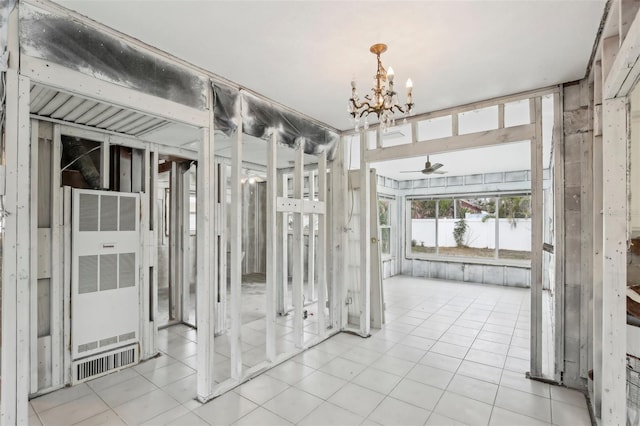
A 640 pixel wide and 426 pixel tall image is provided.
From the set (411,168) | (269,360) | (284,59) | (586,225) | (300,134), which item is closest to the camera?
(284,59)

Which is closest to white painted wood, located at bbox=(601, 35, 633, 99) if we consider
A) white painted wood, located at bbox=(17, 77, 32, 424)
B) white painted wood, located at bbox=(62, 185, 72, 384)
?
white painted wood, located at bbox=(17, 77, 32, 424)

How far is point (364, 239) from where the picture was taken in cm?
431

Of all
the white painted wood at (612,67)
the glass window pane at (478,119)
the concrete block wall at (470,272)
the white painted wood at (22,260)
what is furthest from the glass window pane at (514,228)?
the white painted wood at (22,260)

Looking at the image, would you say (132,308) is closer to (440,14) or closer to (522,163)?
(440,14)

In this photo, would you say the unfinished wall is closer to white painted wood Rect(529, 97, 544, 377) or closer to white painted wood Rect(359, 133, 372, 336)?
white painted wood Rect(529, 97, 544, 377)

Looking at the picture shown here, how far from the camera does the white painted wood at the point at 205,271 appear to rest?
8.69 ft

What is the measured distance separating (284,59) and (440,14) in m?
1.20

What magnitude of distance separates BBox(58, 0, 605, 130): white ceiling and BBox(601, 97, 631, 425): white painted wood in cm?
76

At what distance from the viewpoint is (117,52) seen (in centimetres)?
218

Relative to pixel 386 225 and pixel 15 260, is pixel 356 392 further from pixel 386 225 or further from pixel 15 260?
pixel 386 225

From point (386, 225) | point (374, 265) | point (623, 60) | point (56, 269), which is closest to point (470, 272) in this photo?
point (386, 225)

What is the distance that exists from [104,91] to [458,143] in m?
3.30

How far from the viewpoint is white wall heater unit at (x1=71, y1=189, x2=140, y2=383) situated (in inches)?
116

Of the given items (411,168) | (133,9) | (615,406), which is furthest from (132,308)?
(411,168)
